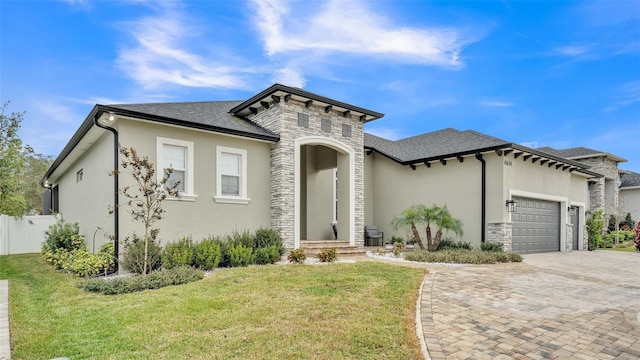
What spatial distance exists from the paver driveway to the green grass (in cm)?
51

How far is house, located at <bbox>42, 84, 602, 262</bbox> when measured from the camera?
32.2 ft

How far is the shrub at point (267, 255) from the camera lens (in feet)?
32.8

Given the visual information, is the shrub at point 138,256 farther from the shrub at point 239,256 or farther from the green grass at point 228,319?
the shrub at point 239,256

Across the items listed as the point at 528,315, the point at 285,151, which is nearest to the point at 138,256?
the point at 285,151

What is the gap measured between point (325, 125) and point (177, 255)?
6729mm

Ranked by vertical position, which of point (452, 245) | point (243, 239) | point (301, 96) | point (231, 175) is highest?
point (301, 96)

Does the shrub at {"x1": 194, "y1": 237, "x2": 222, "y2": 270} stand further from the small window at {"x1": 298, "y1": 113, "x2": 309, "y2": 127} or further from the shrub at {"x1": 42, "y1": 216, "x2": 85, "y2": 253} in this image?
the small window at {"x1": 298, "y1": 113, "x2": 309, "y2": 127}

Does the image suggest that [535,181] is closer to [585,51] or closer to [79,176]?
[585,51]

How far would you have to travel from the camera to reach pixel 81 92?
13570 mm

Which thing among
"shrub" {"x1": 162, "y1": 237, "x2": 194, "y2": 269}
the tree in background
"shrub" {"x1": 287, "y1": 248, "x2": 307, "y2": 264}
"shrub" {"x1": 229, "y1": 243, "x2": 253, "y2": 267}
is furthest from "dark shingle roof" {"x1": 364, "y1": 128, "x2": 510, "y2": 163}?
the tree in background

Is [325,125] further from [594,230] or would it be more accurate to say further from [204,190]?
[594,230]

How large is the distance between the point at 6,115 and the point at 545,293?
14258 mm

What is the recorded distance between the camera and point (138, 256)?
8289 mm

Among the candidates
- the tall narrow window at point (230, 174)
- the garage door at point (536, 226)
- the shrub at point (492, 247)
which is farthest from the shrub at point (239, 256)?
the garage door at point (536, 226)
